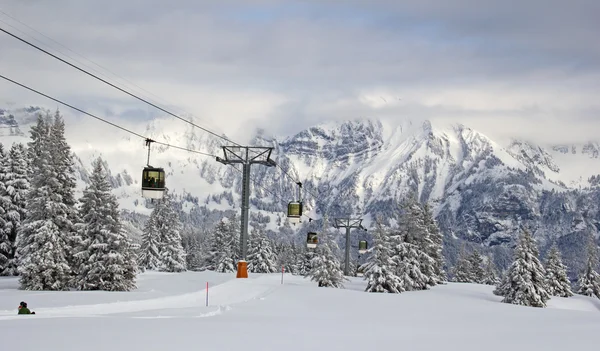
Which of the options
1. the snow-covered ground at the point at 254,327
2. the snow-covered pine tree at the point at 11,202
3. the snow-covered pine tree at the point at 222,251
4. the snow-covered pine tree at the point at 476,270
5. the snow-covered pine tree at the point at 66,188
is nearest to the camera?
the snow-covered ground at the point at 254,327

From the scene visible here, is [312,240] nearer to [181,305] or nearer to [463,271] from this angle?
[181,305]

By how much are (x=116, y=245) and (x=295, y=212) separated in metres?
14.2

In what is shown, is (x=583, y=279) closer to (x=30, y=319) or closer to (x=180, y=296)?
(x=180, y=296)

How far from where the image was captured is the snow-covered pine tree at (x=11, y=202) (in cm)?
4841

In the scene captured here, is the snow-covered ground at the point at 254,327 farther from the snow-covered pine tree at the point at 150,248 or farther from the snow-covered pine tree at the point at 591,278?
the snow-covered pine tree at the point at 591,278

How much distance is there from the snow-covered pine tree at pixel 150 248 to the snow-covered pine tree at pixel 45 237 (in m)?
35.2

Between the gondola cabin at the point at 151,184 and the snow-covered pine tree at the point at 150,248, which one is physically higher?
the gondola cabin at the point at 151,184

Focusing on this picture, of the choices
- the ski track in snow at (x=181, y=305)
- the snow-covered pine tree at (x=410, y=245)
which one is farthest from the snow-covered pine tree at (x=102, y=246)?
the snow-covered pine tree at (x=410, y=245)

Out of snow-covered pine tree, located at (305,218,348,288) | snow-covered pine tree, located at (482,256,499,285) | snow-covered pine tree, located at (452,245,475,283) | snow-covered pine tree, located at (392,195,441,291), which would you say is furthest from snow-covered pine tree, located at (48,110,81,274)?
snow-covered pine tree, located at (482,256,499,285)

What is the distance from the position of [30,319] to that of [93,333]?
4091mm

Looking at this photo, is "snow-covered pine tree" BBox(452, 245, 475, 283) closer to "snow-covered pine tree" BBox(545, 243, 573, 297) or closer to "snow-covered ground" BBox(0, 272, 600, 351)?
"snow-covered pine tree" BBox(545, 243, 573, 297)

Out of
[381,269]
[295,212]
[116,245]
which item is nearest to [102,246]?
[116,245]

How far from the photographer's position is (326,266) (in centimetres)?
5709

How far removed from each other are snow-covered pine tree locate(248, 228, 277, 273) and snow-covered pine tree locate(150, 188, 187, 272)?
996cm
